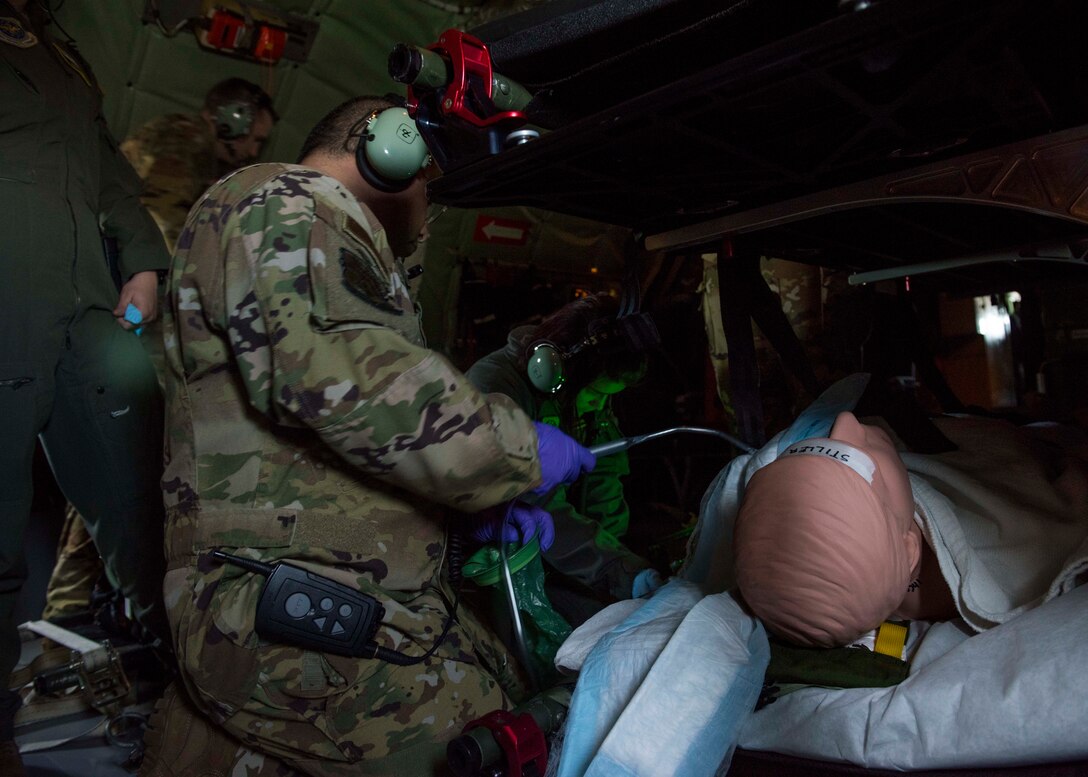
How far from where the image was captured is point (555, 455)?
127 centimetres

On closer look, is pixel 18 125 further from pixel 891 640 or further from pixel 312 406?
pixel 891 640

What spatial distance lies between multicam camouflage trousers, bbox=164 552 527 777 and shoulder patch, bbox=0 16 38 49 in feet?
5.26

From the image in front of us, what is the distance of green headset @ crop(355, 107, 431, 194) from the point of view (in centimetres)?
133

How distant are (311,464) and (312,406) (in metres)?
0.19

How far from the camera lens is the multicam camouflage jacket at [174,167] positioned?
2.97 metres

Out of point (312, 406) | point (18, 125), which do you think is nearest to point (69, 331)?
point (18, 125)

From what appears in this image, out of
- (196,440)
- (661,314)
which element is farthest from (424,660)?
(661,314)

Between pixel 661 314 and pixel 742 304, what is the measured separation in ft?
8.62

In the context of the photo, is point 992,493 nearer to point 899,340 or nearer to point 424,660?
point 899,340

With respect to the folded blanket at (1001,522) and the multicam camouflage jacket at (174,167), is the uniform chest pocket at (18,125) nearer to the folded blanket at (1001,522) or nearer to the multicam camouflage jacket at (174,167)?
the multicam camouflage jacket at (174,167)

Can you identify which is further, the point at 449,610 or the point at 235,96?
the point at 235,96

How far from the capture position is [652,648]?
97 cm

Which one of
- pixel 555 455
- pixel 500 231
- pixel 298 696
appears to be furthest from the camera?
pixel 500 231

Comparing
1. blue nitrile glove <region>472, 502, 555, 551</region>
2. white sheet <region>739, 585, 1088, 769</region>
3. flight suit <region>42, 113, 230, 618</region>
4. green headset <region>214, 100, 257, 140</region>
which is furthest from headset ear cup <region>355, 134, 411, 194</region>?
green headset <region>214, 100, 257, 140</region>
